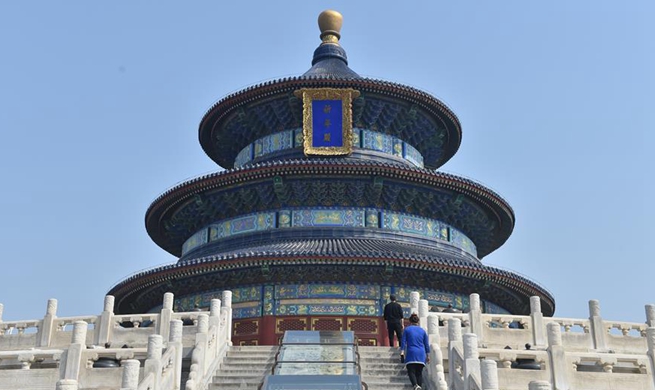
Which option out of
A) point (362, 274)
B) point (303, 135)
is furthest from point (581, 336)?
point (303, 135)

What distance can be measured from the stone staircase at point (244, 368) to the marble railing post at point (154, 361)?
1.92 m

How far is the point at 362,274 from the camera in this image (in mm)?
30188

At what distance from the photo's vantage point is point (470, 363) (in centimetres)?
1494

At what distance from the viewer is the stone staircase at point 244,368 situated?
17.5m

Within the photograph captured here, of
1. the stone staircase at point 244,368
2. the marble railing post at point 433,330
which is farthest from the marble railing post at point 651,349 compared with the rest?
the stone staircase at point 244,368

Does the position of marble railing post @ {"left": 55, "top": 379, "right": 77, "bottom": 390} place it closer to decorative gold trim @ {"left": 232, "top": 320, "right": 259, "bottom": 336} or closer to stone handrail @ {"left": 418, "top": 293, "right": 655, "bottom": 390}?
stone handrail @ {"left": 418, "top": 293, "right": 655, "bottom": 390}

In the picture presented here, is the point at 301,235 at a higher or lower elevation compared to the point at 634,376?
higher

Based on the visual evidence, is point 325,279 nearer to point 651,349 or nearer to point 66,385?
point 651,349

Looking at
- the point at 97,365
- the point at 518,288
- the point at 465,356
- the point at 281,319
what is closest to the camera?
the point at 465,356

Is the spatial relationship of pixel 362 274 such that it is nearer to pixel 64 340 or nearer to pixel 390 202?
pixel 390 202

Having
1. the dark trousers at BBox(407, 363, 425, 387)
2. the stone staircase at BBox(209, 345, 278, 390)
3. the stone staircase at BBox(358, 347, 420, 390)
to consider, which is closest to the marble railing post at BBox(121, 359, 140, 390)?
the stone staircase at BBox(209, 345, 278, 390)

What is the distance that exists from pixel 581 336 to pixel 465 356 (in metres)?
7.84

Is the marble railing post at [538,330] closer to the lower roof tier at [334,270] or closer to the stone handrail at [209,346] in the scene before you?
the stone handrail at [209,346]

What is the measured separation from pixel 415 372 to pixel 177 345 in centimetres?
473
